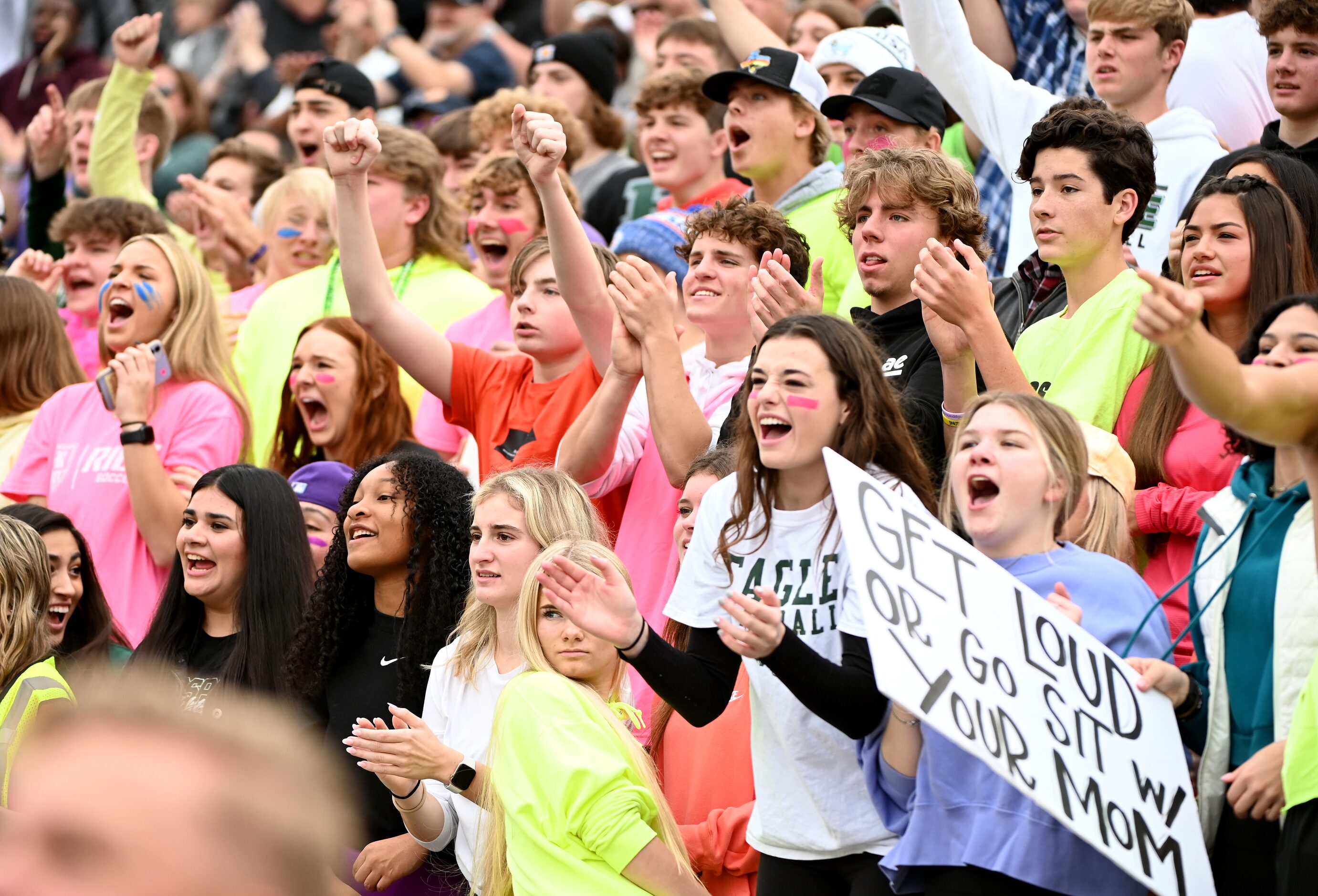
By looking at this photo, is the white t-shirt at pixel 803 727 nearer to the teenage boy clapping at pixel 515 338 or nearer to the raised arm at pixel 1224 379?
the raised arm at pixel 1224 379

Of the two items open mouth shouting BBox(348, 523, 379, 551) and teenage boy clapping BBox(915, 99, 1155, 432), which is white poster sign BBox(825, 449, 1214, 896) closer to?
teenage boy clapping BBox(915, 99, 1155, 432)

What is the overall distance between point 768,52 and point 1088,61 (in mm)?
1217

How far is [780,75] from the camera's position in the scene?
6281 mm

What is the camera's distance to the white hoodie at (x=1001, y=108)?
571 cm

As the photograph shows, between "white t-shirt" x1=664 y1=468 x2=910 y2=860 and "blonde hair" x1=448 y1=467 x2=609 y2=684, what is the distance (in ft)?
3.19

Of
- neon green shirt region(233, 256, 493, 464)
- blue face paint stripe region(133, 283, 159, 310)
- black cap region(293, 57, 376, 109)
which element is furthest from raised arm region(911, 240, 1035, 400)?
black cap region(293, 57, 376, 109)

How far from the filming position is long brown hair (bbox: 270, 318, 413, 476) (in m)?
6.29

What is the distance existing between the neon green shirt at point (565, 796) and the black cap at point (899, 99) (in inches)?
112

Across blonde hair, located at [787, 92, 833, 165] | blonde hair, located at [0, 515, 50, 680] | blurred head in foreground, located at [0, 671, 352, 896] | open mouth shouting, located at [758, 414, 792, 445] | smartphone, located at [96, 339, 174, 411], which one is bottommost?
blonde hair, located at [0, 515, 50, 680]

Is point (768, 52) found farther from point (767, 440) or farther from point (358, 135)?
point (767, 440)

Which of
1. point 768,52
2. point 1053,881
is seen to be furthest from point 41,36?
point 1053,881

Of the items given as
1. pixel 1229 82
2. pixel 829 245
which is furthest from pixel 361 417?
pixel 1229 82

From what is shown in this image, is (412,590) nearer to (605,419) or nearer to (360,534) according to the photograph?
(360,534)

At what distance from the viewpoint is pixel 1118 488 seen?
3.96m
